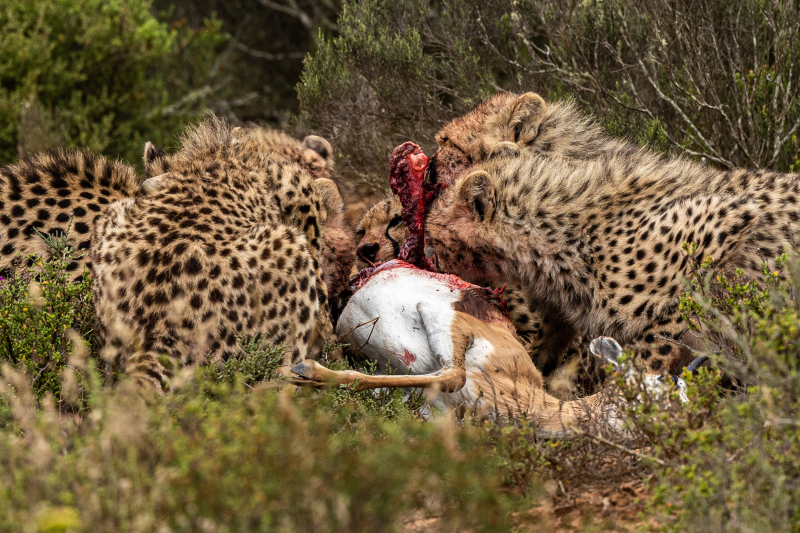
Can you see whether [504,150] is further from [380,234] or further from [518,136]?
[380,234]

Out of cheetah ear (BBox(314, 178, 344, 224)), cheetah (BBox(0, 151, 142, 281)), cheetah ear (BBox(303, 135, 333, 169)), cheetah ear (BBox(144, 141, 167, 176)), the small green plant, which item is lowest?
the small green plant

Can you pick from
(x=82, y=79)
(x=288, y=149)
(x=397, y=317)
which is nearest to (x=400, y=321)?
(x=397, y=317)

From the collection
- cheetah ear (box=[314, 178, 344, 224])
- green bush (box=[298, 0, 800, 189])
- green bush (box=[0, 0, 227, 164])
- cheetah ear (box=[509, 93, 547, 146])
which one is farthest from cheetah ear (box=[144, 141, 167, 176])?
green bush (box=[0, 0, 227, 164])

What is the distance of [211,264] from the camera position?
345 centimetres

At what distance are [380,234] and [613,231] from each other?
53.9 inches

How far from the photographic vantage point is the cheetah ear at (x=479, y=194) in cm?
392

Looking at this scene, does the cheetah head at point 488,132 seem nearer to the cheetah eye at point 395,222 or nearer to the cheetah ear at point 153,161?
the cheetah eye at point 395,222

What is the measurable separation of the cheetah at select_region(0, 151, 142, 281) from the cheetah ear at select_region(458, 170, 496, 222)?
1695mm

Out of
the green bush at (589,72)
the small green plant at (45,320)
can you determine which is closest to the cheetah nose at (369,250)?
the small green plant at (45,320)

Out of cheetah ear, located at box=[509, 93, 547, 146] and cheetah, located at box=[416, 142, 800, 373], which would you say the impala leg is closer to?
cheetah, located at box=[416, 142, 800, 373]

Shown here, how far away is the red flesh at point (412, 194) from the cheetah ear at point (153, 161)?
3.89 ft

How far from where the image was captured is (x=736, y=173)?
408 centimetres

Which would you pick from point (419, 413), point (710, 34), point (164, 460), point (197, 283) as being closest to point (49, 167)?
point (197, 283)

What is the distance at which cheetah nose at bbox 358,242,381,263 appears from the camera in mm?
4642
